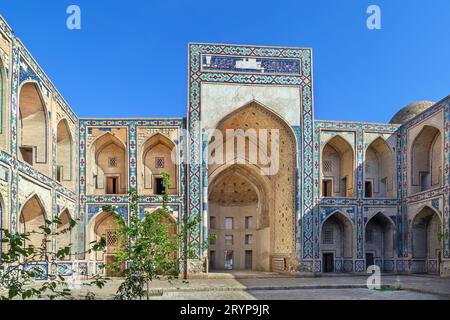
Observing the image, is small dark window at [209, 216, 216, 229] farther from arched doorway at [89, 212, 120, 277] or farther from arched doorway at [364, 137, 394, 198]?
arched doorway at [364, 137, 394, 198]

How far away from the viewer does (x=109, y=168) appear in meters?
21.9

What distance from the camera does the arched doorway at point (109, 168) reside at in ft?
71.1

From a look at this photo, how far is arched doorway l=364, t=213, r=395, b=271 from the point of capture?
22706 millimetres

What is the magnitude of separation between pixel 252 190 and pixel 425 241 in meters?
9.92

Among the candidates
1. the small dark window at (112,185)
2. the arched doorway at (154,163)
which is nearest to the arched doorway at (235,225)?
the arched doorway at (154,163)

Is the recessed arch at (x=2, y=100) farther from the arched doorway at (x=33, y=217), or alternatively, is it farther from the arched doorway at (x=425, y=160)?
the arched doorway at (x=425, y=160)

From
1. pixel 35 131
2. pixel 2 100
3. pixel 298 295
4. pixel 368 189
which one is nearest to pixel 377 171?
pixel 368 189

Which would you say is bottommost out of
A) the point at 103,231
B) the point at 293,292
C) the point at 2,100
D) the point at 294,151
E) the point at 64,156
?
the point at 293,292

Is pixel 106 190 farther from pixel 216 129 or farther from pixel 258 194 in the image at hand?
pixel 258 194

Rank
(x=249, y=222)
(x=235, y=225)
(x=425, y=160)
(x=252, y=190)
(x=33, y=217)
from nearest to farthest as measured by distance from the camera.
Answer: (x=33, y=217)
(x=425, y=160)
(x=252, y=190)
(x=249, y=222)
(x=235, y=225)

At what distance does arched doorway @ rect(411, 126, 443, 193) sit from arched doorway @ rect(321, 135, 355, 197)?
3165 millimetres

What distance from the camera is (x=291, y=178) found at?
21828 millimetres

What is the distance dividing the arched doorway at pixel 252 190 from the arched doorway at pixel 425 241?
19.7 ft

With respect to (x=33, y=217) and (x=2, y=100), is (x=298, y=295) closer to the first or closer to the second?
(x=33, y=217)
